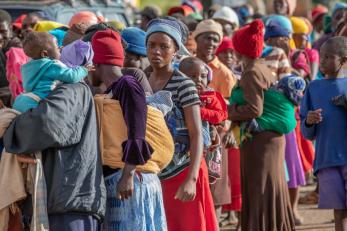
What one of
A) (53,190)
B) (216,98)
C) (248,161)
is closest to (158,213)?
(53,190)

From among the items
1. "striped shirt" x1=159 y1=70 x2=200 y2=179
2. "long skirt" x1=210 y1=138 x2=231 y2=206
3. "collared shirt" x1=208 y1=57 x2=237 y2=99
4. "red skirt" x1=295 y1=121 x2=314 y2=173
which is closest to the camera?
"striped shirt" x1=159 y1=70 x2=200 y2=179

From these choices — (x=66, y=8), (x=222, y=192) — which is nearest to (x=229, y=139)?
(x=222, y=192)

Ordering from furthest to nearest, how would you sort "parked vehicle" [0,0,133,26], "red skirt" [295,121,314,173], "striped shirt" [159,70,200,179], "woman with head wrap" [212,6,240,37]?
"woman with head wrap" [212,6,240,37]
"parked vehicle" [0,0,133,26]
"red skirt" [295,121,314,173]
"striped shirt" [159,70,200,179]

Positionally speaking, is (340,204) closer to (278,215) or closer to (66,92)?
(278,215)

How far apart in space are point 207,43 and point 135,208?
4172mm

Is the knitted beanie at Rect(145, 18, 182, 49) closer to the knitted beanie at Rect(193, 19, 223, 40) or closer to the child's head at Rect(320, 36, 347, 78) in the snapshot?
the child's head at Rect(320, 36, 347, 78)

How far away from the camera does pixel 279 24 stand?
37.6ft

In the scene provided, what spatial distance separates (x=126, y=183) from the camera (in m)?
5.79

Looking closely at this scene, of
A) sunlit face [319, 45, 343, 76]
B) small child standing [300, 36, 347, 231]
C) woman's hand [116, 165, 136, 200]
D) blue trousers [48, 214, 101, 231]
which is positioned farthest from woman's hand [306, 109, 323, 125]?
blue trousers [48, 214, 101, 231]

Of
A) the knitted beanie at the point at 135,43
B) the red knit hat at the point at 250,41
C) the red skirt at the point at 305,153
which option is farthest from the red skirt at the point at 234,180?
the knitted beanie at the point at 135,43

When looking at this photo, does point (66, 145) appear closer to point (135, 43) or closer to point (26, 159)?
point (26, 159)

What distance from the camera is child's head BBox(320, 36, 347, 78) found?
25.7 feet

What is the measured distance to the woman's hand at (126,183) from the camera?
228 inches

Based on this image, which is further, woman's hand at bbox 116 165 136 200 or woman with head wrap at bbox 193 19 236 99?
woman with head wrap at bbox 193 19 236 99
